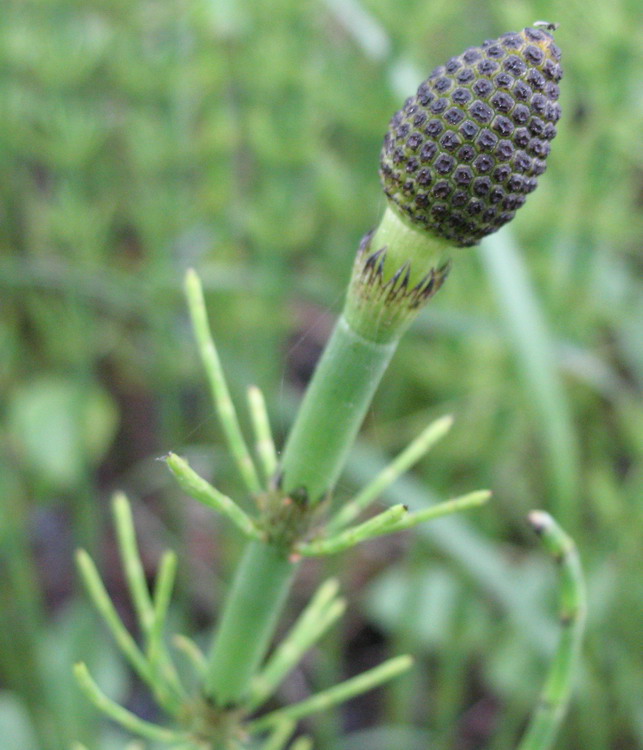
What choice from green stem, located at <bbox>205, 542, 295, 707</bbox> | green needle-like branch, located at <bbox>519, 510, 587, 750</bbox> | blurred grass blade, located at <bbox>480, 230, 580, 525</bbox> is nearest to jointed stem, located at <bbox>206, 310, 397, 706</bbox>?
green stem, located at <bbox>205, 542, 295, 707</bbox>

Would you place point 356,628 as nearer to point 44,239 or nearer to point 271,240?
point 271,240

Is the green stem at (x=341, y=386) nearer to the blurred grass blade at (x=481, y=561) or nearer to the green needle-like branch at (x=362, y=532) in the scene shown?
the green needle-like branch at (x=362, y=532)

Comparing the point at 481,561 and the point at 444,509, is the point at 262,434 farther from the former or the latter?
the point at 481,561

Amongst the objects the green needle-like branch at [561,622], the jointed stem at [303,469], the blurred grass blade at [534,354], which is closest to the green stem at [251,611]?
the jointed stem at [303,469]

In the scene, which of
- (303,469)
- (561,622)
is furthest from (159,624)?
(561,622)

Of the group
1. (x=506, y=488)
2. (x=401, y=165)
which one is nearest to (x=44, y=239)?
(x=506, y=488)

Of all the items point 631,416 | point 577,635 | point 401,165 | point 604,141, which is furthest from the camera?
point 631,416

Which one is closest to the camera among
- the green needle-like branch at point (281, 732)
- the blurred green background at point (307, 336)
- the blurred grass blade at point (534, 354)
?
the green needle-like branch at point (281, 732)

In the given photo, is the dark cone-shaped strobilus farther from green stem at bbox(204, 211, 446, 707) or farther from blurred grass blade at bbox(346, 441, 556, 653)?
blurred grass blade at bbox(346, 441, 556, 653)

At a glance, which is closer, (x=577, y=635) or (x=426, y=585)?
(x=577, y=635)
